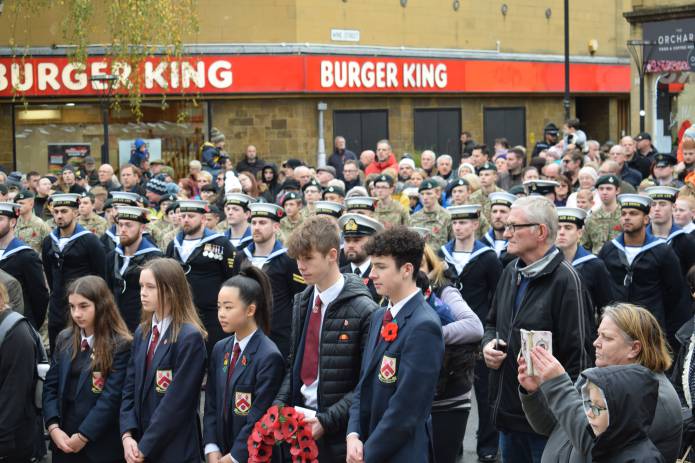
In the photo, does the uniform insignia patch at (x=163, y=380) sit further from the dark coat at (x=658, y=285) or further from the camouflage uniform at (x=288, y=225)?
the camouflage uniform at (x=288, y=225)

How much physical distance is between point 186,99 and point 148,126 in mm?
1296

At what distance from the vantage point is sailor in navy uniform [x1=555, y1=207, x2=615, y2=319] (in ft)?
29.7

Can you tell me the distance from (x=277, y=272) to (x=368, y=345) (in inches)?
165

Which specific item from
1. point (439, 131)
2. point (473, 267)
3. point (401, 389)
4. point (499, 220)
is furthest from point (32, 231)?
point (439, 131)

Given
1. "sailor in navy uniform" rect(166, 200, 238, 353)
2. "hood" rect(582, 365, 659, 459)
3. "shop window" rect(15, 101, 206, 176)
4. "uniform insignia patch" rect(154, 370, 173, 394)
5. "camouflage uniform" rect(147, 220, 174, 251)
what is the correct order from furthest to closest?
"shop window" rect(15, 101, 206, 176)
"camouflage uniform" rect(147, 220, 174, 251)
"sailor in navy uniform" rect(166, 200, 238, 353)
"uniform insignia patch" rect(154, 370, 173, 394)
"hood" rect(582, 365, 659, 459)

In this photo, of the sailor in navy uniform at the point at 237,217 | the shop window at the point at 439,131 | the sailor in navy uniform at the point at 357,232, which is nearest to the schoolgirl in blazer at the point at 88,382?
the sailor in navy uniform at the point at 357,232

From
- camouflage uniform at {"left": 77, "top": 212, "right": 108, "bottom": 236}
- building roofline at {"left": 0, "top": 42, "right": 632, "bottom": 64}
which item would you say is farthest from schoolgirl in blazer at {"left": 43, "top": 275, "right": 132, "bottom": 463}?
building roofline at {"left": 0, "top": 42, "right": 632, "bottom": 64}

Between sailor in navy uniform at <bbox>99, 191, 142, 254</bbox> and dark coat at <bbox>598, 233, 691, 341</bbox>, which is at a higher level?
sailor in navy uniform at <bbox>99, 191, 142, 254</bbox>

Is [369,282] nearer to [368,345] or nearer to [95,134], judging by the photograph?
[368,345]

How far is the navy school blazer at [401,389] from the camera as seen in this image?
231 inches

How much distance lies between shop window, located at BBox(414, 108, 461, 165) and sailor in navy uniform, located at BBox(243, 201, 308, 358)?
2105cm

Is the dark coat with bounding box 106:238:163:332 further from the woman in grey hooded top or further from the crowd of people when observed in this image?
the woman in grey hooded top

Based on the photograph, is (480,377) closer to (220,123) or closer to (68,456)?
(68,456)

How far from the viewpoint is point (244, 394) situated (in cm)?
688
